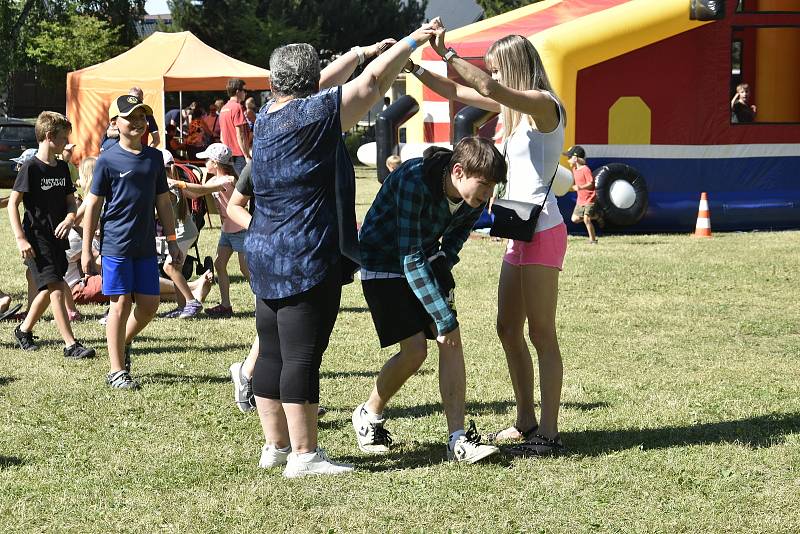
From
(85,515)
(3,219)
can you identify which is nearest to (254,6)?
(3,219)

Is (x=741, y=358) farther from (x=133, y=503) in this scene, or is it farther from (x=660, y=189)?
(x=660, y=189)

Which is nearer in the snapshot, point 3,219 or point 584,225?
point 584,225

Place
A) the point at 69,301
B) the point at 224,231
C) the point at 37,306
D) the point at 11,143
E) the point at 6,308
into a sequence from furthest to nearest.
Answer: the point at 11,143
the point at 6,308
the point at 224,231
the point at 69,301
the point at 37,306

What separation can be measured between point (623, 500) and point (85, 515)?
2312 millimetres

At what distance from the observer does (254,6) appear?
40.5 metres

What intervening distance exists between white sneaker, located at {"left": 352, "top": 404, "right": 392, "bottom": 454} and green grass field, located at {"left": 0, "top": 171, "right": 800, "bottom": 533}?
0.07 m

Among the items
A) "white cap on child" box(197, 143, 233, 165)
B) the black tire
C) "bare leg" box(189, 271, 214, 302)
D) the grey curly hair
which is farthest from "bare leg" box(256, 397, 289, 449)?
the black tire

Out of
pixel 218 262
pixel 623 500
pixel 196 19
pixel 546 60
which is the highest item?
pixel 196 19

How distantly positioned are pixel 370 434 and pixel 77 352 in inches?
130

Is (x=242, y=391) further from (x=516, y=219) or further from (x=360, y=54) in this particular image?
(x=360, y=54)

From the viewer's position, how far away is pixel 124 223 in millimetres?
6965

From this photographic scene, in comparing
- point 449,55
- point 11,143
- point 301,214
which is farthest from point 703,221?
point 11,143

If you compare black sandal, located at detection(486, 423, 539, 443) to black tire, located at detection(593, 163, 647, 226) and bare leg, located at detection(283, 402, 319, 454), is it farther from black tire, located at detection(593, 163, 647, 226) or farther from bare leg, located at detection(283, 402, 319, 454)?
black tire, located at detection(593, 163, 647, 226)

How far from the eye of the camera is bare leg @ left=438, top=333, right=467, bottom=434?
5.15 m
